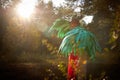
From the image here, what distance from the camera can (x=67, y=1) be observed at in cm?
2309

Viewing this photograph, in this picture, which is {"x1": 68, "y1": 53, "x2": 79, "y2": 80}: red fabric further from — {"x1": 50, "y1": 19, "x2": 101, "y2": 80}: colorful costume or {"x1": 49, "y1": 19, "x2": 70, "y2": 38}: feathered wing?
{"x1": 49, "y1": 19, "x2": 70, "y2": 38}: feathered wing

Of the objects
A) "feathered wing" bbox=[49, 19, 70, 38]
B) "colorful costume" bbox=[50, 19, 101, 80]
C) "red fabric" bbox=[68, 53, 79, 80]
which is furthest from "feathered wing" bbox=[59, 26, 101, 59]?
"feathered wing" bbox=[49, 19, 70, 38]

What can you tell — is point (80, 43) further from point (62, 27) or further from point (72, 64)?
point (62, 27)

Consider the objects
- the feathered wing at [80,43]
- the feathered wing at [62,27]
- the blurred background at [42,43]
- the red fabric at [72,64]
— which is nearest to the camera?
the feathered wing at [80,43]

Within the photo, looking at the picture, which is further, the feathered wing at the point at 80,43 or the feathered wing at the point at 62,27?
the feathered wing at the point at 62,27

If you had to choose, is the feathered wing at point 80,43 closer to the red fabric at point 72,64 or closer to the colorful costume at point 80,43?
the colorful costume at point 80,43

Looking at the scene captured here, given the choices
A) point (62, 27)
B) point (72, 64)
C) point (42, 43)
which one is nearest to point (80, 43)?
point (72, 64)

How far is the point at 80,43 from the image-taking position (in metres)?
6.01

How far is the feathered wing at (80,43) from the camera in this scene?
6039 millimetres

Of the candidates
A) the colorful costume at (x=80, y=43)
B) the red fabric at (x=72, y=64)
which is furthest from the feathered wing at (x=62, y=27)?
the colorful costume at (x=80, y=43)

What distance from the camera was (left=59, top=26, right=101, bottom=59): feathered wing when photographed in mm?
6039

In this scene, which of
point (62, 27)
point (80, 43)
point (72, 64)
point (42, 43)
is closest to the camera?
point (80, 43)

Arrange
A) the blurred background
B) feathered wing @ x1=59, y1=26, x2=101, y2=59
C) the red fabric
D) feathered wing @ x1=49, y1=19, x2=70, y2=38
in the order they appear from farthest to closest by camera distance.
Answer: the blurred background → feathered wing @ x1=49, y1=19, x2=70, y2=38 → the red fabric → feathered wing @ x1=59, y1=26, x2=101, y2=59

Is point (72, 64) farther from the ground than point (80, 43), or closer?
closer
